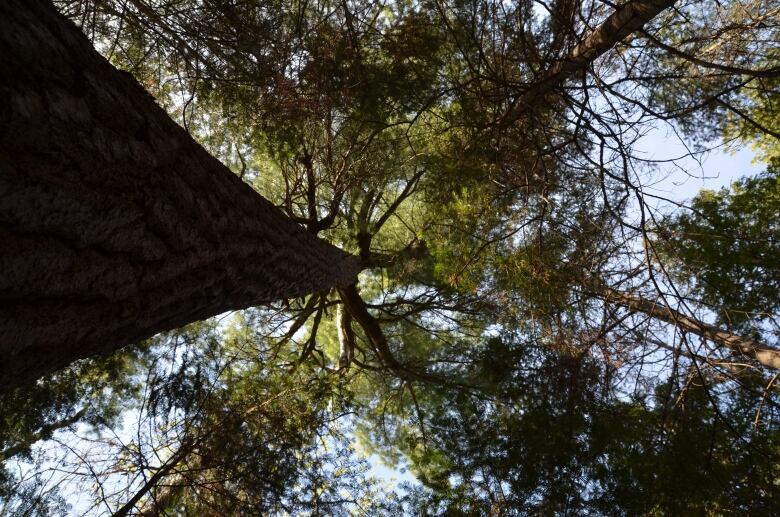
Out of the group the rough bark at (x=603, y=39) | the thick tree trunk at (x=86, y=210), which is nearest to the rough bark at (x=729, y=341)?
the rough bark at (x=603, y=39)

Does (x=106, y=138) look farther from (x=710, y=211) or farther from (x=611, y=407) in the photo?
(x=710, y=211)

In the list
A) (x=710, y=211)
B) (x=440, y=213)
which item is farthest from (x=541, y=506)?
(x=710, y=211)

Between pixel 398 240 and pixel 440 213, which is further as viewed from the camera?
pixel 398 240

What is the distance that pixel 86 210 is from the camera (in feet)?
3.16

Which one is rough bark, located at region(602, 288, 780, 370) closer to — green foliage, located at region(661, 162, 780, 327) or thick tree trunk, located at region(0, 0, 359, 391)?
green foliage, located at region(661, 162, 780, 327)

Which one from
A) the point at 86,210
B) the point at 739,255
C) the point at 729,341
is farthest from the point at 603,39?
the point at 739,255

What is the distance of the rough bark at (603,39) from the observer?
230cm

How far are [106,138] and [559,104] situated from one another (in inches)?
159

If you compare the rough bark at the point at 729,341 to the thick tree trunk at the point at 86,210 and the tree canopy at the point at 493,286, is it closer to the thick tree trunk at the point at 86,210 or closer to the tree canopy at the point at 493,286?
the tree canopy at the point at 493,286

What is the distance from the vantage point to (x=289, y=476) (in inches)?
136

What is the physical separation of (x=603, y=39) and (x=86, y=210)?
9.31 ft

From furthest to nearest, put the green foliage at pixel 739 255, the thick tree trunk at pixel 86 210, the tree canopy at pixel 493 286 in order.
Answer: the green foliage at pixel 739 255 → the tree canopy at pixel 493 286 → the thick tree trunk at pixel 86 210

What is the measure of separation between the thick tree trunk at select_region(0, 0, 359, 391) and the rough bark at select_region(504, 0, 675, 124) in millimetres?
2224

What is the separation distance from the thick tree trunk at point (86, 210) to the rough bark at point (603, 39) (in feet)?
7.30
